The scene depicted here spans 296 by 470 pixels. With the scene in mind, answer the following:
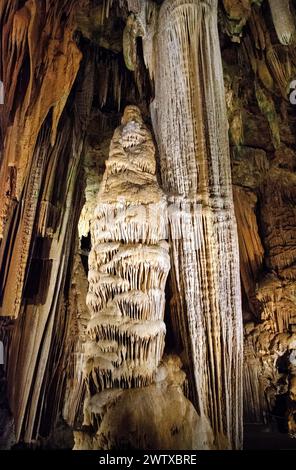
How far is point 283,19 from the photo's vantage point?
488 cm

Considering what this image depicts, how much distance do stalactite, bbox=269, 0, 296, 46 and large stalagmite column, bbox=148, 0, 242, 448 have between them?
1.34 m

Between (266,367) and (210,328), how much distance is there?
289cm

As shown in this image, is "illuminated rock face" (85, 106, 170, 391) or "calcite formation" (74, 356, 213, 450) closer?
"calcite formation" (74, 356, 213, 450)

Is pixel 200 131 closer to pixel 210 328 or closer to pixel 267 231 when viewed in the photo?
pixel 210 328

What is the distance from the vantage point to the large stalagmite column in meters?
2.85

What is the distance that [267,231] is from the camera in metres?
6.27

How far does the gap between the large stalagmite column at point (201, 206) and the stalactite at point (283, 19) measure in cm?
134

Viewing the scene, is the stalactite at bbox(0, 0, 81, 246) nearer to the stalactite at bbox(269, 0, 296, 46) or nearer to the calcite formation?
the stalactite at bbox(269, 0, 296, 46)

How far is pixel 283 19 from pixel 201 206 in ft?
10.4

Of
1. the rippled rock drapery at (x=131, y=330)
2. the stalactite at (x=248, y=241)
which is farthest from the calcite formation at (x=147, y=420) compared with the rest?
the stalactite at (x=248, y=241)

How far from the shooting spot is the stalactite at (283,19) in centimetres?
484

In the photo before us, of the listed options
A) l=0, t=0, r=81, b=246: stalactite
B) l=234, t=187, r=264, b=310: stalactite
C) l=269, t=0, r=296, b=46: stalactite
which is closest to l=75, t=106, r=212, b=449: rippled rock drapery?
l=0, t=0, r=81, b=246: stalactite

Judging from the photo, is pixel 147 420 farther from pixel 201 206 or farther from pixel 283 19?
pixel 283 19

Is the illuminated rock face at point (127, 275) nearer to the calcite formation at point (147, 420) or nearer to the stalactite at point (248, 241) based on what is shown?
the calcite formation at point (147, 420)
